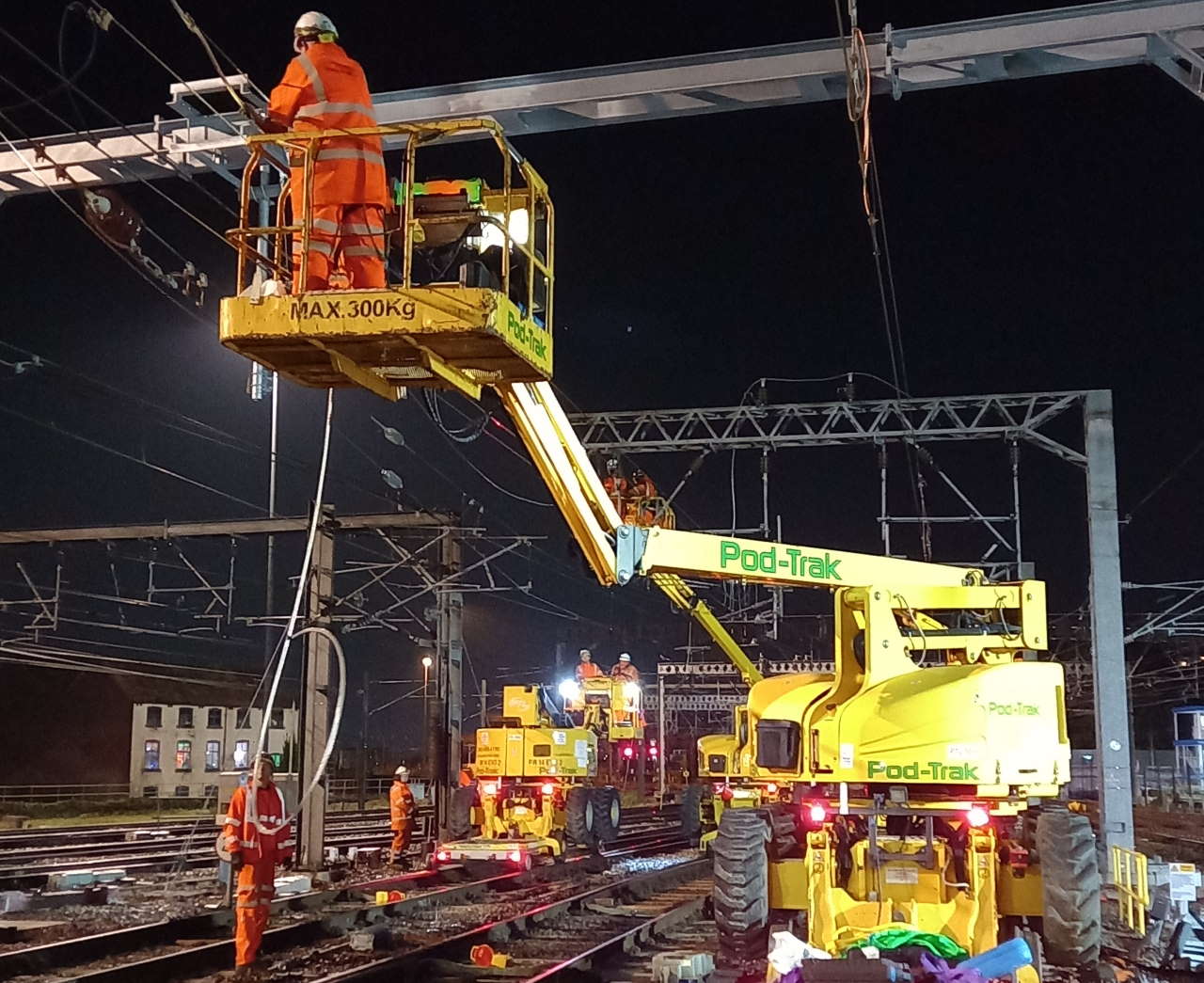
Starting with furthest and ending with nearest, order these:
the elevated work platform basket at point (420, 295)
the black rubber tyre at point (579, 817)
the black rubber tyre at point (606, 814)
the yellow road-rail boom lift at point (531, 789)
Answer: the black rubber tyre at point (606, 814), the yellow road-rail boom lift at point (531, 789), the black rubber tyre at point (579, 817), the elevated work platform basket at point (420, 295)

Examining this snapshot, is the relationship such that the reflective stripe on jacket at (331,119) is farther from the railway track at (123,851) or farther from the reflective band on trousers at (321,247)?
the railway track at (123,851)

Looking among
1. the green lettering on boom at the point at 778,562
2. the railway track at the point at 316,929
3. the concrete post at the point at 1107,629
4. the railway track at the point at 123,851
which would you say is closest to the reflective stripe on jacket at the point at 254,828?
the railway track at the point at 316,929

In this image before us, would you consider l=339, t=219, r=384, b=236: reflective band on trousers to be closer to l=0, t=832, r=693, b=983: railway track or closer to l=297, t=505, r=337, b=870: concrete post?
l=0, t=832, r=693, b=983: railway track

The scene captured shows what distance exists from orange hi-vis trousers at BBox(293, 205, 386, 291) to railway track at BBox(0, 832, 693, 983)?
7042mm

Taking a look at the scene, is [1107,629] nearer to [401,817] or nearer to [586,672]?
[586,672]

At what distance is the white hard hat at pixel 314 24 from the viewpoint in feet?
26.7

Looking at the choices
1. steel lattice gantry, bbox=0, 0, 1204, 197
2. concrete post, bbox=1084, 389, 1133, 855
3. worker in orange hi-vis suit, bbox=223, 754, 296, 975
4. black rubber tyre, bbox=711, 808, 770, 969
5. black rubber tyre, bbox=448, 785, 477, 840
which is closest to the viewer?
steel lattice gantry, bbox=0, 0, 1204, 197

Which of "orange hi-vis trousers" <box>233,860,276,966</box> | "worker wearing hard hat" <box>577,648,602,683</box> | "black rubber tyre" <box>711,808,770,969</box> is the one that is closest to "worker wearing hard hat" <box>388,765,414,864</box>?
"worker wearing hard hat" <box>577,648,602,683</box>

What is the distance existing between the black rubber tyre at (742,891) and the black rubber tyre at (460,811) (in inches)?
535

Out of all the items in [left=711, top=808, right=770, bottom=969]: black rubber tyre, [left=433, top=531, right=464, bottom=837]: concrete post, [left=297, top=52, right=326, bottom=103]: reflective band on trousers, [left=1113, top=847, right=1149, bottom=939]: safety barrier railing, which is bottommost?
[left=1113, top=847, right=1149, bottom=939]: safety barrier railing

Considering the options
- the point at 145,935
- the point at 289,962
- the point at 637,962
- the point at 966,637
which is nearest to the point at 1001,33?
the point at 966,637

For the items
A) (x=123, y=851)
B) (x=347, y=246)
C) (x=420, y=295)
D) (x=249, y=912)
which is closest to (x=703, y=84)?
(x=347, y=246)

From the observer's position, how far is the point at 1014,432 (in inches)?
922

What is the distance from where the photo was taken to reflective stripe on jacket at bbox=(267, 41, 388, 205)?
7992mm
